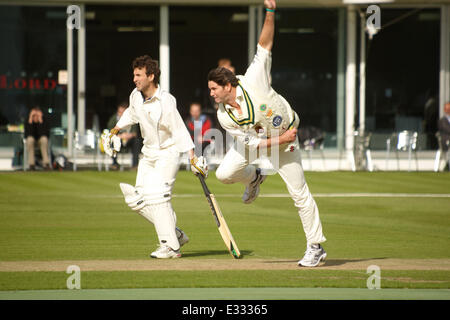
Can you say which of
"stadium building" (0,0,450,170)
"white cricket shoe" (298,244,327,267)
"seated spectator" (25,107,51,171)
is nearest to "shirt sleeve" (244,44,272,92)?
"white cricket shoe" (298,244,327,267)

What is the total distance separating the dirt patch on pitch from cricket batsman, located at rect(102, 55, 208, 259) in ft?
1.34

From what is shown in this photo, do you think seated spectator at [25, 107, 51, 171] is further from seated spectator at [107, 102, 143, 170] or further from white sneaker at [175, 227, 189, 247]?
white sneaker at [175, 227, 189, 247]

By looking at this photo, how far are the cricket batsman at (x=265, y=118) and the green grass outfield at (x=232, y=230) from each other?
0.57 meters

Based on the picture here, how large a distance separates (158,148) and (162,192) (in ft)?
1.52

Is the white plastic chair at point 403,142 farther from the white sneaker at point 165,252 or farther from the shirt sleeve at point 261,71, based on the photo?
the shirt sleeve at point 261,71

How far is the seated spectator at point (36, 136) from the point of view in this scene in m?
21.1

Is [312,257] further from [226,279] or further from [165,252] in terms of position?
[165,252]

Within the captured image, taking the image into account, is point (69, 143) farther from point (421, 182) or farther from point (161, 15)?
point (421, 182)

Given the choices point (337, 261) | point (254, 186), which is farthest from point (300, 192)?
point (337, 261)

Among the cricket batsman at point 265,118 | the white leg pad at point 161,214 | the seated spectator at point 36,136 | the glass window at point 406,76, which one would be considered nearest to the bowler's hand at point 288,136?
the cricket batsman at point 265,118

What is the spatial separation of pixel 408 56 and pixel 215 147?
698 cm

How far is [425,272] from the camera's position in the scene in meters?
8.18

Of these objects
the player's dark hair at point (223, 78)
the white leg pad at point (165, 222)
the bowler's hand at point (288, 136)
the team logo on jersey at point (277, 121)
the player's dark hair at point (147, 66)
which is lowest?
the white leg pad at point (165, 222)
